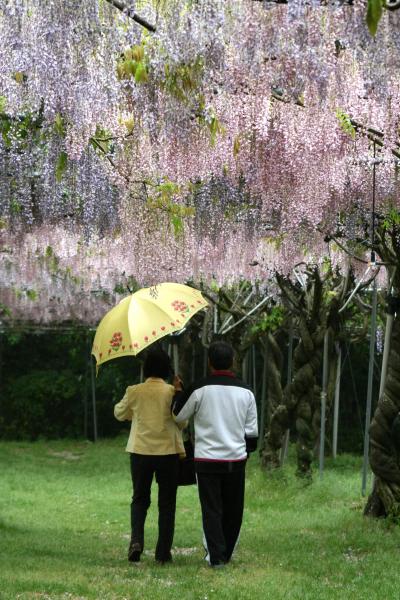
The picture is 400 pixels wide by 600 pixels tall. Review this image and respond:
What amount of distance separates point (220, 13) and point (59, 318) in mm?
12288

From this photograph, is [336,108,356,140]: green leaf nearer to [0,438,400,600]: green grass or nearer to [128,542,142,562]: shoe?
[0,438,400,600]: green grass

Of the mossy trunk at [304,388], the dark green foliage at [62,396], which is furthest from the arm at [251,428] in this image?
the dark green foliage at [62,396]

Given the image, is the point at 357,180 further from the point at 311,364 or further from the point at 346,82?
the point at 311,364

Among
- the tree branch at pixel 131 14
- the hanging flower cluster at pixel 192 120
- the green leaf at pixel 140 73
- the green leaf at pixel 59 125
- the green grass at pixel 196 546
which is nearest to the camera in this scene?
the tree branch at pixel 131 14

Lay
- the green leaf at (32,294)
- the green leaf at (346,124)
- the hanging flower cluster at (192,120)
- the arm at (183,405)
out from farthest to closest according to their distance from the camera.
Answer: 1. the green leaf at (32,294)
2. the green leaf at (346,124)
3. the arm at (183,405)
4. the hanging flower cluster at (192,120)

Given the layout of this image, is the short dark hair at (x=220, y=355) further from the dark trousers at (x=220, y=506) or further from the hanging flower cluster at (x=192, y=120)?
the hanging flower cluster at (x=192, y=120)

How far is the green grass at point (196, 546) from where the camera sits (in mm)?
4262

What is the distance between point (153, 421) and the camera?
16.1 feet

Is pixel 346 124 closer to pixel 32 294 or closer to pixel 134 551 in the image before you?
pixel 134 551

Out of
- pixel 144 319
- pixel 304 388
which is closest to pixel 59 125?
pixel 144 319

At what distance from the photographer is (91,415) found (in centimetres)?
1898

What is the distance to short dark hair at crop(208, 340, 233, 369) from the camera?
4.69 metres

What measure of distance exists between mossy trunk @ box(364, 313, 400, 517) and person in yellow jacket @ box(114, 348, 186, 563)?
1.79m

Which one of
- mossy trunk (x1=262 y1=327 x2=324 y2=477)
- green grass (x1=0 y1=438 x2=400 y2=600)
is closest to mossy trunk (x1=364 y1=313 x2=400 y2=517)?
green grass (x1=0 y1=438 x2=400 y2=600)
